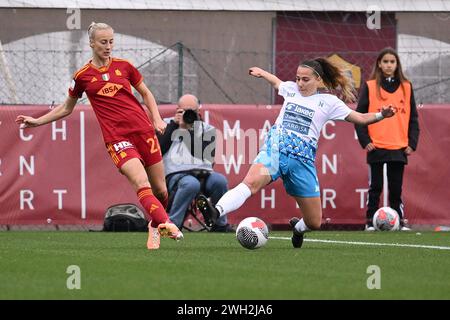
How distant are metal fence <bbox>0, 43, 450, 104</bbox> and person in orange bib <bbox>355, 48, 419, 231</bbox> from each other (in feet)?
10.7

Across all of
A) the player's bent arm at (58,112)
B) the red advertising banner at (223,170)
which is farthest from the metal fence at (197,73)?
the player's bent arm at (58,112)

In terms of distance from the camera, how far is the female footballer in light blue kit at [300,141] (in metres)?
10.2

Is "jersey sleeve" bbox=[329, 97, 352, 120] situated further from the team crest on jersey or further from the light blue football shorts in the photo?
the team crest on jersey

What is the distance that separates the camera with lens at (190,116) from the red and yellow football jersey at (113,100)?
351cm

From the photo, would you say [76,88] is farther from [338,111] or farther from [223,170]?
[223,170]

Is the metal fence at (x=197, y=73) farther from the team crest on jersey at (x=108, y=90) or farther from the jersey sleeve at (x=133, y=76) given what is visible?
the team crest on jersey at (x=108, y=90)

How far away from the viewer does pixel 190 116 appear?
45.5 ft

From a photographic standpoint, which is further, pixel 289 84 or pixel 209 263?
pixel 289 84

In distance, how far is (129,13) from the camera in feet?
61.9

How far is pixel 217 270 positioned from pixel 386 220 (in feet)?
20.3

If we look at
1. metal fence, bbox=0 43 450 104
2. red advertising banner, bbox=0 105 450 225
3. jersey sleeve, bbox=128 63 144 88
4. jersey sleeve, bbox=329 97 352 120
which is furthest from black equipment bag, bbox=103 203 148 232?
jersey sleeve, bbox=329 97 352 120

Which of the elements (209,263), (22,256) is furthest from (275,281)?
(22,256)

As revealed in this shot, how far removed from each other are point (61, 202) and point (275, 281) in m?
7.84
